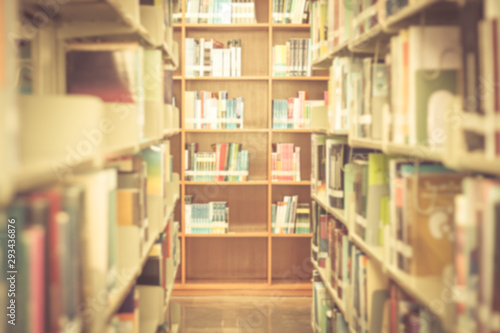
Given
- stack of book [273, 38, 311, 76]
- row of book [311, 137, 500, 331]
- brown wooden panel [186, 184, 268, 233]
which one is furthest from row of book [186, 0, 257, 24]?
row of book [311, 137, 500, 331]

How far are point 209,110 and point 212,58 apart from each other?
448 millimetres

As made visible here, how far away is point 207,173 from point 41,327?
3419 mm

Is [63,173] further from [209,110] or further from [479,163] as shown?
[209,110]

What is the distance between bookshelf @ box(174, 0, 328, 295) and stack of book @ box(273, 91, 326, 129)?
165 millimetres

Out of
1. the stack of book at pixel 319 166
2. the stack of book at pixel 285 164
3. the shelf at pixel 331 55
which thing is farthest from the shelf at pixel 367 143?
the stack of book at pixel 285 164

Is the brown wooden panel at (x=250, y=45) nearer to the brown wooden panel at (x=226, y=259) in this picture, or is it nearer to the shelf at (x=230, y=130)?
the shelf at (x=230, y=130)

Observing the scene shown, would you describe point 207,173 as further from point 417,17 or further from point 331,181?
point 417,17

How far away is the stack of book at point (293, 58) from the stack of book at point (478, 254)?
3364 mm

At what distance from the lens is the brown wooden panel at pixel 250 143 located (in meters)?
4.68

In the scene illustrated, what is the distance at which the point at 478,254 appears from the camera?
3.84 feet

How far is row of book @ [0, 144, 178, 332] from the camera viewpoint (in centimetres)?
96

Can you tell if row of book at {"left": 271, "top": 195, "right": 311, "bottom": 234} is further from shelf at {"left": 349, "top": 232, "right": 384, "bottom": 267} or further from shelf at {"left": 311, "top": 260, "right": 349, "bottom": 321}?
shelf at {"left": 349, "top": 232, "right": 384, "bottom": 267}

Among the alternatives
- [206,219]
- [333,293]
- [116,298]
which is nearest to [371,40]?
[333,293]

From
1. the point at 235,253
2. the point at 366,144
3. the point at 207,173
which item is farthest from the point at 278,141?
the point at 366,144
